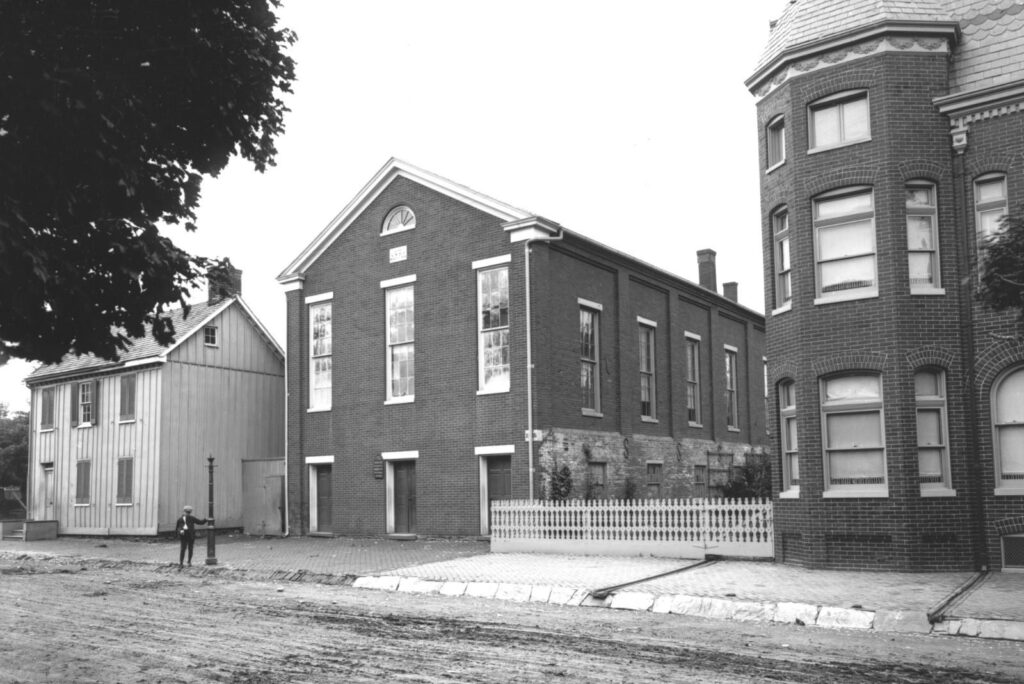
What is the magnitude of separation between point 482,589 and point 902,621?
700cm

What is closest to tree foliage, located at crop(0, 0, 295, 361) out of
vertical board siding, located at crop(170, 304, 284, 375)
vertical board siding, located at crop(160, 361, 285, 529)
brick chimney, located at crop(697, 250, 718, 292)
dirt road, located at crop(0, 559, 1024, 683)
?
dirt road, located at crop(0, 559, 1024, 683)

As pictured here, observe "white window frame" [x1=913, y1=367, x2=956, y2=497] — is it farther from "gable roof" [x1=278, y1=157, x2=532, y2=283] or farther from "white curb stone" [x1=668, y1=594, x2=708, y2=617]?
"gable roof" [x1=278, y1=157, x2=532, y2=283]

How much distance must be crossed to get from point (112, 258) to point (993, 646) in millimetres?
10090

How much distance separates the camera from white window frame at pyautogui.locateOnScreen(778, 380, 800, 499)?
61.4 ft

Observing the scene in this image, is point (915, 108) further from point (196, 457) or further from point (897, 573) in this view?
point (196, 457)

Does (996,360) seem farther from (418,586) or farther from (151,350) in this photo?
(151,350)

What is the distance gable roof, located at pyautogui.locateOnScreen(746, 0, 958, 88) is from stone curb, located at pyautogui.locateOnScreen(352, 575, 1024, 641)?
10.3 metres

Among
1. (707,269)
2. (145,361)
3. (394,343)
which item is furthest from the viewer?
(707,269)

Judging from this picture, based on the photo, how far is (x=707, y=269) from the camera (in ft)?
128

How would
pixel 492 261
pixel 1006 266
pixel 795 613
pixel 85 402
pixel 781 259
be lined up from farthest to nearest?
pixel 85 402, pixel 492 261, pixel 781 259, pixel 795 613, pixel 1006 266

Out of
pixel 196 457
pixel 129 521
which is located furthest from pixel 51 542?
pixel 196 457

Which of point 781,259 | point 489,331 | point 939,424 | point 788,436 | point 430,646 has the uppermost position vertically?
point 781,259

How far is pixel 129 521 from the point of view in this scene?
31703 mm

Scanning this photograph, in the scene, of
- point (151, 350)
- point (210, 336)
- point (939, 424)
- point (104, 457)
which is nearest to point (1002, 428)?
point (939, 424)
